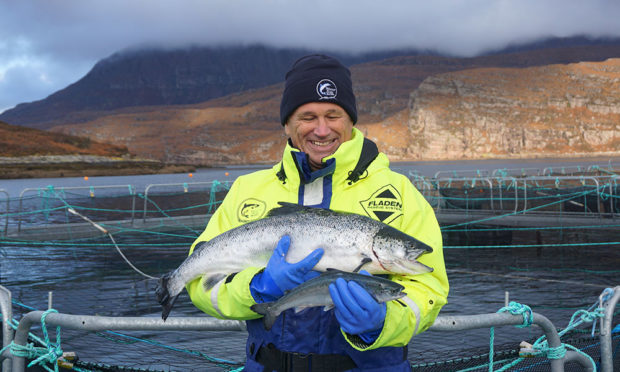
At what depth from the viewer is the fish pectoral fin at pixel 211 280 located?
114 inches

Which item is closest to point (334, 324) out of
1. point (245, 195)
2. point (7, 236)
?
point (245, 195)

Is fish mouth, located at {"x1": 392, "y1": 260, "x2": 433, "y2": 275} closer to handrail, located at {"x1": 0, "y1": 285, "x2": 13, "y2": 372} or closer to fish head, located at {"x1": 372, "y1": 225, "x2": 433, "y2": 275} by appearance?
fish head, located at {"x1": 372, "y1": 225, "x2": 433, "y2": 275}

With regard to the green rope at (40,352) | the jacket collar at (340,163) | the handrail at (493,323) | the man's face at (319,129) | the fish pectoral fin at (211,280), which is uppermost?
the man's face at (319,129)

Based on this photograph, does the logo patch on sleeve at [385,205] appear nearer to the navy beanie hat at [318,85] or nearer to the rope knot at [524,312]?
the navy beanie hat at [318,85]

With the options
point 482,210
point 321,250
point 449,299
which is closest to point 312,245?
point 321,250

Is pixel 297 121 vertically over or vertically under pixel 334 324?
over

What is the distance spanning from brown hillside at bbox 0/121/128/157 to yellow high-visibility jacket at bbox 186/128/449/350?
156 metres

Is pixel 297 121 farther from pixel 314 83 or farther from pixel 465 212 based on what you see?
pixel 465 212

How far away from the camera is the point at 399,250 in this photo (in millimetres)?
2564

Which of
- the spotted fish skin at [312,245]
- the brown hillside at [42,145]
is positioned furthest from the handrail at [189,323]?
the brown hillside at [42,145]

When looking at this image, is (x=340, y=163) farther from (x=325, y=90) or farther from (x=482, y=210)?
(x=482, y=210)

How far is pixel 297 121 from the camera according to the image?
3.09 meters

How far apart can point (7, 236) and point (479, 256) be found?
16.5 m

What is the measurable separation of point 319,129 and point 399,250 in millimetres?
890
